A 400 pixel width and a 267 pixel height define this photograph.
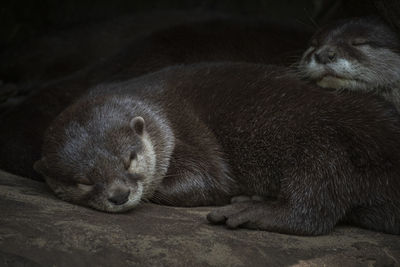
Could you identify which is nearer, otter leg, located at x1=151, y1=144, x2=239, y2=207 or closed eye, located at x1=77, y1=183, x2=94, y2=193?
closed eye, located at x1=77, y1=183, x2=94, y2=193

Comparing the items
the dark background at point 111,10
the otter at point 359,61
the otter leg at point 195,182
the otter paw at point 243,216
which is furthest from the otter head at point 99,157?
the dark background at point 111,10

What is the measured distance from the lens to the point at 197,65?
3.62 m

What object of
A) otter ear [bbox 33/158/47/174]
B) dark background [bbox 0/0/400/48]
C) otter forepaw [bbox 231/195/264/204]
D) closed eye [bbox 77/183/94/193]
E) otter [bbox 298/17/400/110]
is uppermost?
dark background [bbox 0/0/400/48]

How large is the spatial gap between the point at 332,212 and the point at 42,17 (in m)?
3.62

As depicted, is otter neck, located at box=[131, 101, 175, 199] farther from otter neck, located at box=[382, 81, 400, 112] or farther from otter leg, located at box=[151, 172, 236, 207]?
otter neck, located at box=[382, 81, 400, 112]

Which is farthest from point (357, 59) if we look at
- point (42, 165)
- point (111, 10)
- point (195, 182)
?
point (111, 10)

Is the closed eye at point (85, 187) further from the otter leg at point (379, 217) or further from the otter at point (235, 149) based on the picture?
the otter leg at point (379, 217)

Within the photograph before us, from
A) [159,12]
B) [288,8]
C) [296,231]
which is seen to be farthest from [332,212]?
[288,8]

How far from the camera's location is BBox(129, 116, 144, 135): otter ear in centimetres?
302

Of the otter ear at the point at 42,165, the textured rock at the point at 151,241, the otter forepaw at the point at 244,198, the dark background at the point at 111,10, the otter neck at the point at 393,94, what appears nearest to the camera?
the textured rock at the point at 151,241

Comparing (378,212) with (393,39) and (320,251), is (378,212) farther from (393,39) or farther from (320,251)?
(393,39)

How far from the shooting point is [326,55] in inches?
127

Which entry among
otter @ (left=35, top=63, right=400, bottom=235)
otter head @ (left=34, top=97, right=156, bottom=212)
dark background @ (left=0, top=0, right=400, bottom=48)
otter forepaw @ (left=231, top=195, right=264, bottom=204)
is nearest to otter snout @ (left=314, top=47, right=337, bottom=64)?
otter @ (left=35, top=63, right=400, bottom=235)

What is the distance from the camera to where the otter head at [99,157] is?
271 centimetres
